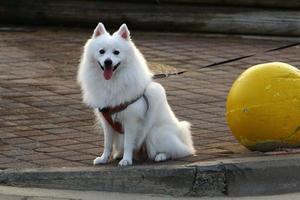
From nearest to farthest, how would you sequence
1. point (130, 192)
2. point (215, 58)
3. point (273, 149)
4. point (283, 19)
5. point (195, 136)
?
point (130, 192) → point (273, 149) → point (195, 136) → point (215, 58) → point (283, 19)

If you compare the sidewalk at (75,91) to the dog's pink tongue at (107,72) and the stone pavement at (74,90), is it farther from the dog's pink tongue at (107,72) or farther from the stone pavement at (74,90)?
the dog's pink tongue at (107,72)

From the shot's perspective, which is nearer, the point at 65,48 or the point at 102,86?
the point at 102,86

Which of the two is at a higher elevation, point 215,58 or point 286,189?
point 215,58

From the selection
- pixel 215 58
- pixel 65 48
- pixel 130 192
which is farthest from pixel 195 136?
pixel 65 48

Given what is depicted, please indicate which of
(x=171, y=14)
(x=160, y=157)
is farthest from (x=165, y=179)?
(x=171, y=14)

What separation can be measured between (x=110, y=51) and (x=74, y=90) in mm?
3175

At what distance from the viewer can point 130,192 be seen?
6270 mm

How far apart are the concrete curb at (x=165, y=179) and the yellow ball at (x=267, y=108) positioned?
41cm

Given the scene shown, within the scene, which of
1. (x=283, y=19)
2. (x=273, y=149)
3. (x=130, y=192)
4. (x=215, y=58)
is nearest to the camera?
(x=130, y=192)

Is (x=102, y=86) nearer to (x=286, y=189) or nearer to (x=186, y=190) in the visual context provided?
(x=186, y=190)

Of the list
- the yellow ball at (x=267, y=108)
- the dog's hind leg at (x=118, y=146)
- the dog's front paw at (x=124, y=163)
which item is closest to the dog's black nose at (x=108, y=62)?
the dog's hind leg at (x=118, y=146)

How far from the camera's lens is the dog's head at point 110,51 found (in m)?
6.21

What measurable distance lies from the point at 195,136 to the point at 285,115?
115cm

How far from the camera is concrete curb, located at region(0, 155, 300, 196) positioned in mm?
6266
